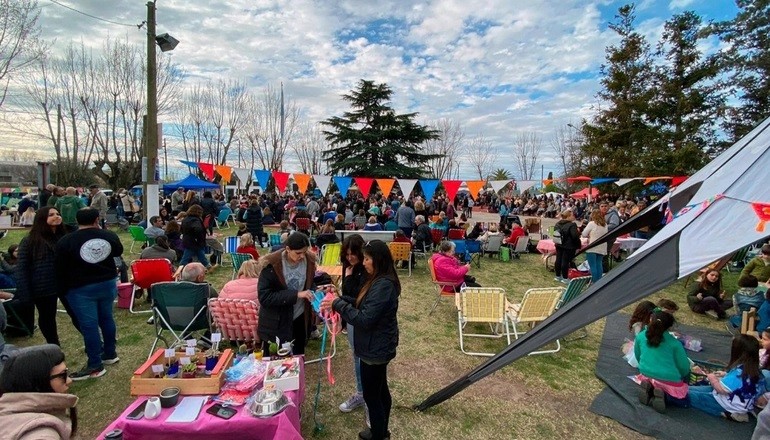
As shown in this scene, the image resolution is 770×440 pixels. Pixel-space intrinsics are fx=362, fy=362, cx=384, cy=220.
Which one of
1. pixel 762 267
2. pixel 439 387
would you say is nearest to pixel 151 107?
pixel 439 387

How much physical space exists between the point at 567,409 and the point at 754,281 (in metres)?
4.22

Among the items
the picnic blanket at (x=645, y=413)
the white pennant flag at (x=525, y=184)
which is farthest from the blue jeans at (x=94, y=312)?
the white pennant flag at (x=525, y=184)

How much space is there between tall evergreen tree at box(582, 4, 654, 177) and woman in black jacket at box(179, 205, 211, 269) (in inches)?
862

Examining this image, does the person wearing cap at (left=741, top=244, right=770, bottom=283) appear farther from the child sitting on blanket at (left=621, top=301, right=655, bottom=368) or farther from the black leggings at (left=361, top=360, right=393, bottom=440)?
the black leggings at (left=361, top=360, right=393, bottom=440)

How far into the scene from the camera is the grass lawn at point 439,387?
9.95ft

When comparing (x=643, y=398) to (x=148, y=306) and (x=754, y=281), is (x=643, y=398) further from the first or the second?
(x=148, y=306)

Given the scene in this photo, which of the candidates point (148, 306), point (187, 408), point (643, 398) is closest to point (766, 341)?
point (643, 398)

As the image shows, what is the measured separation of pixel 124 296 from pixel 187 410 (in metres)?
4.46

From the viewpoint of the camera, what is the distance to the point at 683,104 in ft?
62.9

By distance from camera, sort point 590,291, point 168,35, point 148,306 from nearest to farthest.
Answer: point 590,291, point 148,306, point 168,35

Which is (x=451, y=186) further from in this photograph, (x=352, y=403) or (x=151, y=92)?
(x=352, y=403)

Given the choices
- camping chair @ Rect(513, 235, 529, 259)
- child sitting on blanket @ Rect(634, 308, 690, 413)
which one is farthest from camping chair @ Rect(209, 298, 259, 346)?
camping chair @ Rect(513, 235, 529, 259)

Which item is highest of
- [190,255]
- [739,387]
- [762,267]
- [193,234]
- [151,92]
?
[151,92]

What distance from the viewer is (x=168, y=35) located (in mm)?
8055
